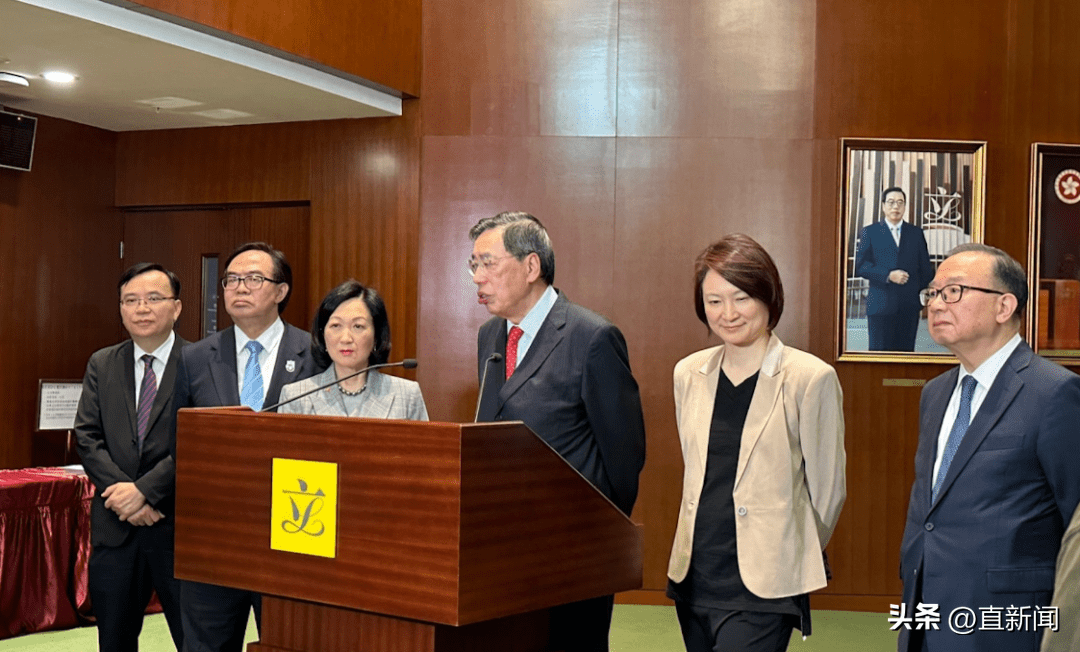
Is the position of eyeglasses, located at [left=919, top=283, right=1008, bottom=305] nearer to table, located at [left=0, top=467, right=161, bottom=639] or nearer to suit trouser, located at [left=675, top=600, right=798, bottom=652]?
suit trouser, located at [left=675, top=600, right=798, bottom=652]

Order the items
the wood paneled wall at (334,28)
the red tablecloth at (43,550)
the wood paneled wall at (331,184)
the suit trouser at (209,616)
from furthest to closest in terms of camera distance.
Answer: the wood paneled wall at (331,184)
the red tablecloth at (43,550)
the wood paneled wall at (334,28)
the suit trouser at (209,616)

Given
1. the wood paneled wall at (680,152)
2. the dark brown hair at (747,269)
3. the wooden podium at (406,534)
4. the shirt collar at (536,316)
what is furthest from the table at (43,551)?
the dark brown hair at (747,269)

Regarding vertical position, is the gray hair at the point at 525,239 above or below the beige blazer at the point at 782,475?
above

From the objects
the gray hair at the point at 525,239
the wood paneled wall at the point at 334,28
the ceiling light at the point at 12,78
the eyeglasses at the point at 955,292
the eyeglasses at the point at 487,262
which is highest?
the wood paneled wall at the point at 334,28

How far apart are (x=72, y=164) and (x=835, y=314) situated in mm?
4814

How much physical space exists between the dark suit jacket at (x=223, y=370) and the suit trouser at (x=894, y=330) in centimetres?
382

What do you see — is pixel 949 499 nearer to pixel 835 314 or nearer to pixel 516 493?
pixel 516 493

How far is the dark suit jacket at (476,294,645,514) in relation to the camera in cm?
292

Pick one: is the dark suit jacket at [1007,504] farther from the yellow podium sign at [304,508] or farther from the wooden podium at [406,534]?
the yellow podium sign at [304,508]

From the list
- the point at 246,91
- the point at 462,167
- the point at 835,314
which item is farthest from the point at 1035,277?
the point at 246,91

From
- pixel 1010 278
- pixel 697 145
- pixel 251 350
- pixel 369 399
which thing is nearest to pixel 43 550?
pixel 251 350

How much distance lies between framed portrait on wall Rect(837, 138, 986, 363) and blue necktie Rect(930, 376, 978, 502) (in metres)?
3.78

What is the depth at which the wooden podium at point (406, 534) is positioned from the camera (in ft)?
6.86

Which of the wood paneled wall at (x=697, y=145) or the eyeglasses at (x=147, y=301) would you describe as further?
the wood paneled wall at (x=697, y=145)
